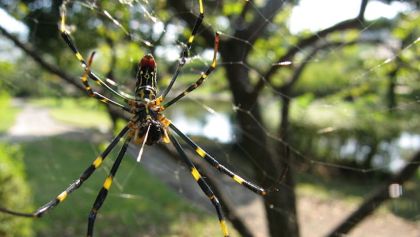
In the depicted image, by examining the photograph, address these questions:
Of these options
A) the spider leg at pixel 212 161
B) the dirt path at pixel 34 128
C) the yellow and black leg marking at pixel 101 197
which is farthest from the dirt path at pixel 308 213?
the dirt path at pixel 34 128

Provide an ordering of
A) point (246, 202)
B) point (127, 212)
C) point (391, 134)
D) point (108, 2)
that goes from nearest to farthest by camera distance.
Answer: point (108, 2) → point (127, 212) → point (246, 202) → point (391, 134)

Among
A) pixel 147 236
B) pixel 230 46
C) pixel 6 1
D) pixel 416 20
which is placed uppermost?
→ pixel 6 1

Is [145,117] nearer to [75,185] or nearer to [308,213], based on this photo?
[75,185]

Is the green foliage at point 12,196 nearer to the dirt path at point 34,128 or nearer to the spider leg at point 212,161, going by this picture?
the spider leg at point 212,161

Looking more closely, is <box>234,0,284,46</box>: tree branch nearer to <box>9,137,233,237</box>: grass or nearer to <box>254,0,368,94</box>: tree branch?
<box>254,0,368,94</box>: tree branch

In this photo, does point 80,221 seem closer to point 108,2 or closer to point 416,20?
point 108,2

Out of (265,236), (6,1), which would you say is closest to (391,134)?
(265,236)

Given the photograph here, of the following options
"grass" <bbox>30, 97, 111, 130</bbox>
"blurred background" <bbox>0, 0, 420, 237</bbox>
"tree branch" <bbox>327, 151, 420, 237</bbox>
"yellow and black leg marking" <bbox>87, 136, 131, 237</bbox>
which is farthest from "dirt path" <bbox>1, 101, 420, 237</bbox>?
"grass" <bbox>30, 97, 111, 130</bbox>
